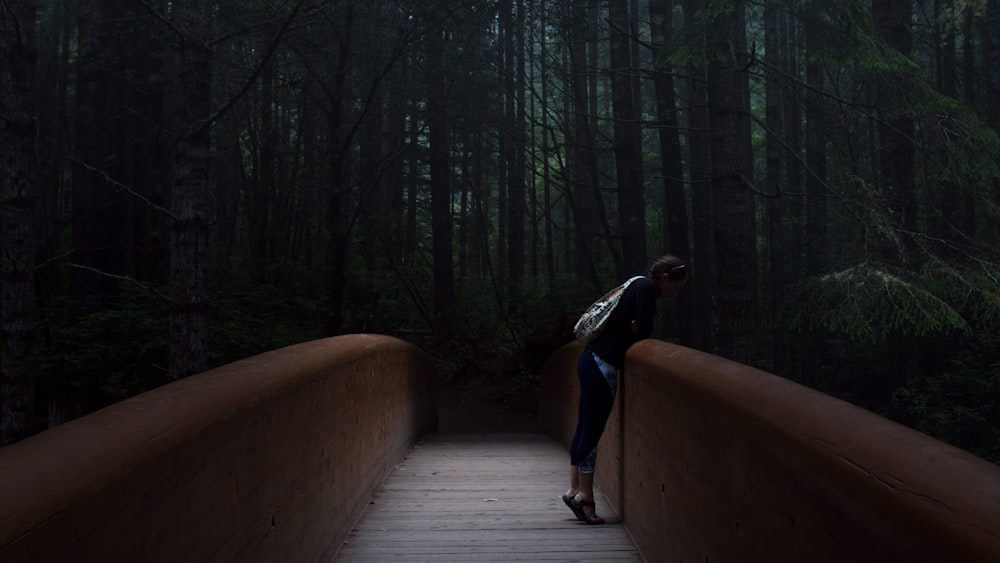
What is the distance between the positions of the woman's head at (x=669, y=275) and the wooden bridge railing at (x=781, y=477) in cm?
42

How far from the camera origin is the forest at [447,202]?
301 inches

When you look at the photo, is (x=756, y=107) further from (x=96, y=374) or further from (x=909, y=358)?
(x=96, y=374)

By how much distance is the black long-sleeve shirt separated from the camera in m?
4.88

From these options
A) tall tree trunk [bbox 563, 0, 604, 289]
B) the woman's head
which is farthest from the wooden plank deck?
tall tree trunk [bbox 563, 0, 604, 289]

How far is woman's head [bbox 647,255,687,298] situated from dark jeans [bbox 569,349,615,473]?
0.64 meters

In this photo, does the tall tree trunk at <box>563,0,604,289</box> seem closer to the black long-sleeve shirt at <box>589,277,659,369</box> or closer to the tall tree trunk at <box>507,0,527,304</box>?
the tall tree trunk at <box>507,0,527,304</box>

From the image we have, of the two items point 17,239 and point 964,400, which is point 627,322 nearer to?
point 17,239

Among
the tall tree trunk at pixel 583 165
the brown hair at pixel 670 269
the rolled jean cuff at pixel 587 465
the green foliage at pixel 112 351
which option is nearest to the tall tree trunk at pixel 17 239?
the green foliage at pixel 112 351

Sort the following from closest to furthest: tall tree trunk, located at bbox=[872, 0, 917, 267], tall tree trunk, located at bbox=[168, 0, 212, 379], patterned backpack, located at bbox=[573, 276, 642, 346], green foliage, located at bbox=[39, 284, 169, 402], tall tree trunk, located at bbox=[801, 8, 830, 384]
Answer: patterned backpack, located at bbox=[573, 276, 642, 346] < tall tree trunk, located at bbox=[168, 0, 212, 379] < tall tree trunk, located at bbox=[872, 0, 917, 267] < green foliage, located at bbox=[39, 284, 169, 402] < tall tree trunk, located at bbox=[801, 8, 830, 384]

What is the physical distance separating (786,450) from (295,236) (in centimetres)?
2018

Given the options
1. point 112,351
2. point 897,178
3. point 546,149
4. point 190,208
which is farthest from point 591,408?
point 546,149

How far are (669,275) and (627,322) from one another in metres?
0.40

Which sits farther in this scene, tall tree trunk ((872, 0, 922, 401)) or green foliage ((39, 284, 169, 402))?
green foliage ((39, 284, 169, 402))

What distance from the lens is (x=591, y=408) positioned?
5207 millimetres
